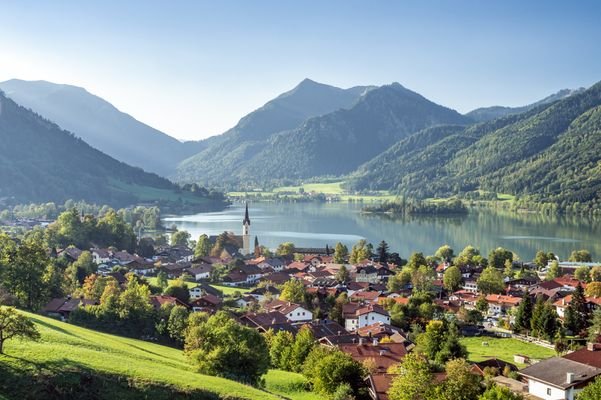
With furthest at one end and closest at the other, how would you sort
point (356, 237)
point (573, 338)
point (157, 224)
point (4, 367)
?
point (157, 224) → point (356, 237) → point (573, 338) → point (4, 367)

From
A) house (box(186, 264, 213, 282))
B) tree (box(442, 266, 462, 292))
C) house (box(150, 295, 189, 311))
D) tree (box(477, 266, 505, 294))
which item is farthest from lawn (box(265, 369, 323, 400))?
house (box(186, 264, 213, 282))

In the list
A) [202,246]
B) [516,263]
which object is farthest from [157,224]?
[516,263]

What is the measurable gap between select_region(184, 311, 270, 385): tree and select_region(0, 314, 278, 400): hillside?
208 cm

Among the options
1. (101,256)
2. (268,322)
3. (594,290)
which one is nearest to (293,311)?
(268,322)

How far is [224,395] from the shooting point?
19734 mm

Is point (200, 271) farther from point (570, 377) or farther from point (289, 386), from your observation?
point (570, 377)

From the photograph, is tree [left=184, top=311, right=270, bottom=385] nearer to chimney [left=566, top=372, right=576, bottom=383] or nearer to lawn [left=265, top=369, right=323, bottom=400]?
lawn [left=265, top=369, right=323, bottom=400]

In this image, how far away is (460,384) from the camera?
24.0 meters

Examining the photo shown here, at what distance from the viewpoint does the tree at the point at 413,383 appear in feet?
76.4

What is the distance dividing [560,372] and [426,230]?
10643 centimetres

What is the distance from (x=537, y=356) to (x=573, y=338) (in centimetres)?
644

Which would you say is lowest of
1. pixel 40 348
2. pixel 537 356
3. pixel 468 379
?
pixel 537 356

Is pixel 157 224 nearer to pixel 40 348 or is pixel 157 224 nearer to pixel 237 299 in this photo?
pixel 237 299

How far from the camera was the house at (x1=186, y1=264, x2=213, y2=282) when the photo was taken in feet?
212
